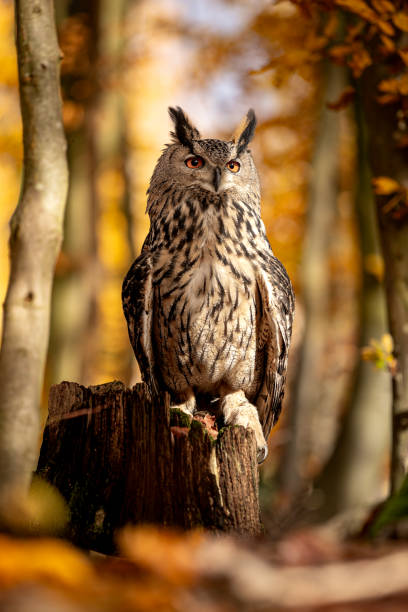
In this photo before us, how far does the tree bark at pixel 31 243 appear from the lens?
8.82 ft

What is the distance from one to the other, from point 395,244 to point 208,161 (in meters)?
1.15

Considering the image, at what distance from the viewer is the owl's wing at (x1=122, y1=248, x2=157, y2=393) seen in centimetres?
327

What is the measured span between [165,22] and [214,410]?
8.30 m

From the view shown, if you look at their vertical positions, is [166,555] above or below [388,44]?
below

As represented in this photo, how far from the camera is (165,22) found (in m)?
10.0

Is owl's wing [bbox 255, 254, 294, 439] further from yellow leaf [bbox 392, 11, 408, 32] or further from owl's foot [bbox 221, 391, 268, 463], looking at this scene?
yellow leaf [bbox 392, 11, 408, 32]

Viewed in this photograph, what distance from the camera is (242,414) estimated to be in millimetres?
3244

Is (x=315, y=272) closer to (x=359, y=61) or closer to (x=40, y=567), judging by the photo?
(x=359, y=61)

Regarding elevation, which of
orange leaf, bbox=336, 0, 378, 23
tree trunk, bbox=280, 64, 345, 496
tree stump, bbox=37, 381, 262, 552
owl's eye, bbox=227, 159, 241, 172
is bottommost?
tree stump, bbox=37, 381, 262, 552

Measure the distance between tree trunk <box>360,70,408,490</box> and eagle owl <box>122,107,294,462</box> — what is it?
2.12 feet

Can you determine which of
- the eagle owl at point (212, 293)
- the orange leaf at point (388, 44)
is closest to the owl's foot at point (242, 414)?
the eagle owl at point (212, 293)

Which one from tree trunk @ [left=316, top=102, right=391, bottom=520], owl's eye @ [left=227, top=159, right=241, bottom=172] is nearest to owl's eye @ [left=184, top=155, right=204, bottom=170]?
owl's eye @ [left=227, top=159, right=241, bottom=172]

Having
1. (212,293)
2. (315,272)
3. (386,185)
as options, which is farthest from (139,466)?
(315,272)

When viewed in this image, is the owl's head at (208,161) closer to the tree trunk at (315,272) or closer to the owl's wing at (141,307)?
the owl's wing at (141,307)
